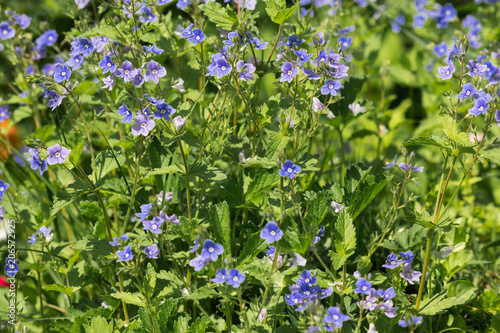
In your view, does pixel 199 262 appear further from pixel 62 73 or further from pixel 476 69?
pixel 476 69

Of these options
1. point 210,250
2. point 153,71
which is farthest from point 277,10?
point 210,250

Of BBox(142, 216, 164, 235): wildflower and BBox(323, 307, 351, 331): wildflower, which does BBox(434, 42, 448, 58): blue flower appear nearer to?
BBox(323, 307, 351, 331): wildflower

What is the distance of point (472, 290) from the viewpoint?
2.50 metres

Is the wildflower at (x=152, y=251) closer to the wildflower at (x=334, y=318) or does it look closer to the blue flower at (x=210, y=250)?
the blue flower at (x=210, y=250)

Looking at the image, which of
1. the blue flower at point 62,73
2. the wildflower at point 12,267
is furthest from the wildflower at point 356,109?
the wildflower at point 12,267

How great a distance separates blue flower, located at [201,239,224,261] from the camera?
6.12 feet

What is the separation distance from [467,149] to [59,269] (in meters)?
1.97

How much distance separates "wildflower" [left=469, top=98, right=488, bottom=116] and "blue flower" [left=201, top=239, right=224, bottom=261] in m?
1.19

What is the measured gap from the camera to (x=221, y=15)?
2.35 meters

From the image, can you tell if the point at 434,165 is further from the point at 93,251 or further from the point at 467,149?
the point at 93,251

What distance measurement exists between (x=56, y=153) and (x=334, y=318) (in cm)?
130

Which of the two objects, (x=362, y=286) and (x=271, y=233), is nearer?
(x=271, y=233)

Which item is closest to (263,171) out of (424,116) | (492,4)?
(424,116)

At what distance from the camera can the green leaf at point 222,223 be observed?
2197 mm
